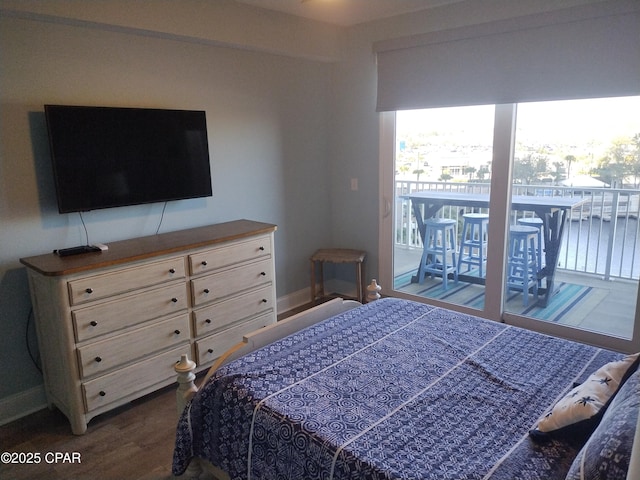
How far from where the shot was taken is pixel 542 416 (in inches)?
61.7

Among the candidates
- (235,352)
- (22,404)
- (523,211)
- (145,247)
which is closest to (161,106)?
(145,247)

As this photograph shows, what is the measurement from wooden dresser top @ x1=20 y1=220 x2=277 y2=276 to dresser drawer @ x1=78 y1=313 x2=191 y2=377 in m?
0.43

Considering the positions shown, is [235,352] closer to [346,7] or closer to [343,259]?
[343,259]

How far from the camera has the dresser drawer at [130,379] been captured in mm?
2479

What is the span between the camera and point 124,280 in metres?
2.54

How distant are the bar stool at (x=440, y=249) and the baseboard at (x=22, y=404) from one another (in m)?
3.10

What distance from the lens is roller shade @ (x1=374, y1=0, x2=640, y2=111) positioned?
2771 mm

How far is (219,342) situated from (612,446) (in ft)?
7.93

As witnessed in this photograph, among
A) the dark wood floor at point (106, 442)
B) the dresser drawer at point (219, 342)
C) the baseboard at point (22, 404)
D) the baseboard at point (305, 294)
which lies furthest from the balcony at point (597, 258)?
the baseboard at point (22, 404)

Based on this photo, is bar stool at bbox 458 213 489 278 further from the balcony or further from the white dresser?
the white dresser

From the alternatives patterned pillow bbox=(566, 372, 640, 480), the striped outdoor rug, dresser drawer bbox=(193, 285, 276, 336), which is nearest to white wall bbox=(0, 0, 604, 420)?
dresser drawer bbox=(193, 285, 276, 336)

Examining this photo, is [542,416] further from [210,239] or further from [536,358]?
[210,239]

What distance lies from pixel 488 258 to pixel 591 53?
5.11ft

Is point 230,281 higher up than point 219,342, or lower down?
higher up
